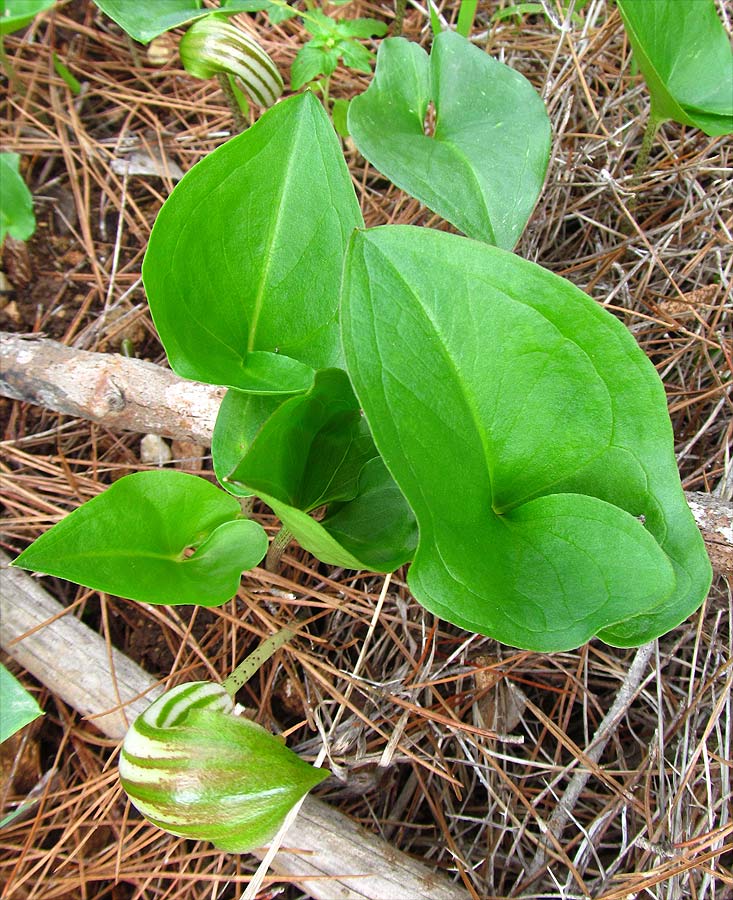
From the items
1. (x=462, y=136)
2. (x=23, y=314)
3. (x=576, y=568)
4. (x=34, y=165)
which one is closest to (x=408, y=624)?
(x=576, y=568)

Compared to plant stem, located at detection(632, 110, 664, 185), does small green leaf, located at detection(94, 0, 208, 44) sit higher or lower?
higher

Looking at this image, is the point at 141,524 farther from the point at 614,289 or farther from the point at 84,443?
the point at 614,289

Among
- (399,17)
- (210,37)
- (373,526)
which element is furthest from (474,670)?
(399,17)

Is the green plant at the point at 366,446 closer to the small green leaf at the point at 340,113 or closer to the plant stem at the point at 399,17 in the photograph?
the small green leaf at the point at 340,113

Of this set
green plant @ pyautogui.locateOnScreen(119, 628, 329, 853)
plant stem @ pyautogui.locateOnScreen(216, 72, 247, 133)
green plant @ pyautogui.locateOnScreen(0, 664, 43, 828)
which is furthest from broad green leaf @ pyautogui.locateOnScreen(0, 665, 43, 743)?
plant stem @ pyautogui.locateOnScreen(216, 72, 247, 133)

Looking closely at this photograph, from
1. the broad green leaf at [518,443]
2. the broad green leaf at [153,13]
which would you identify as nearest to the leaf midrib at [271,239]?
the broad green leaf at [518,443]

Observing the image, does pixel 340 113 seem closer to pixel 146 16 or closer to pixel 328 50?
pixel 328 50

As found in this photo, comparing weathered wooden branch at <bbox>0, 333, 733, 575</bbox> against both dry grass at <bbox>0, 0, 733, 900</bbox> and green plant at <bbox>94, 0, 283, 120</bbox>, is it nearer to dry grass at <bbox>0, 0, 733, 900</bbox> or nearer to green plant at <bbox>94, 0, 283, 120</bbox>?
dry grass at <bbox>0, 0, 733, 900</bbox>

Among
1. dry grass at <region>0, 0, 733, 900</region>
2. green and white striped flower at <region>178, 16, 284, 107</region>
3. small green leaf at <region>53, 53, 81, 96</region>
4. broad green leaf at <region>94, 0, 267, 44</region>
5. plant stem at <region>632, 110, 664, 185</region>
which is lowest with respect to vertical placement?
dry grass at <region>0, 0, 733, 900</region>
